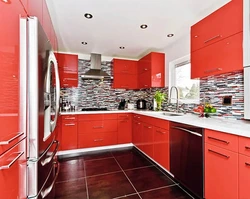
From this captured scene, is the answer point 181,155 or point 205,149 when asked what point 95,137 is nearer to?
point 181,155

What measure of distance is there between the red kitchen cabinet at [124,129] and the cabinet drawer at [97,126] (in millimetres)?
140

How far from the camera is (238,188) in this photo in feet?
3.50

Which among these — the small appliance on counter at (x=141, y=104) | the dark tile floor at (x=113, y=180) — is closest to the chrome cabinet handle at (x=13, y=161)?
the dark tile floor at (x=113, y=180)

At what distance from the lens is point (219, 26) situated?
5.11 ft

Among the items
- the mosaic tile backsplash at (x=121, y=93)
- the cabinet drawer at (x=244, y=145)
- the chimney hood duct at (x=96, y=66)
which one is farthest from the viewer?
the chimney hood duct at (x=96, y=66)

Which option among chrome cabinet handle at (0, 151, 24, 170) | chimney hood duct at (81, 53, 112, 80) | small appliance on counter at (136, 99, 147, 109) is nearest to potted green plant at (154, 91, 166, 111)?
small appliance on counter at (136, 99, 147, 109)

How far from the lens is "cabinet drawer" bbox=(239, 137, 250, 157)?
3.30 ft

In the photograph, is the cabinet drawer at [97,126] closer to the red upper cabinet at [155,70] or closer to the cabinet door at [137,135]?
the cabinet door at [137,135]

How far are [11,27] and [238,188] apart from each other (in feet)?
6.18

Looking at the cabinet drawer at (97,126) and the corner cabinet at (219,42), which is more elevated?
the corner cabinet at (219,42)

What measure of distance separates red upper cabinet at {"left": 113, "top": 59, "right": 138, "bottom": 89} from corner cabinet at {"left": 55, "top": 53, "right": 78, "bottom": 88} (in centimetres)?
96

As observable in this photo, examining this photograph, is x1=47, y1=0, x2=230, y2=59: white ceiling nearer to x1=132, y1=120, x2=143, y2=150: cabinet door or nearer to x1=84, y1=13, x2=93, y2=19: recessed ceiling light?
x1=84, y1=13, x2=93, y2=19: recessed ceiling light

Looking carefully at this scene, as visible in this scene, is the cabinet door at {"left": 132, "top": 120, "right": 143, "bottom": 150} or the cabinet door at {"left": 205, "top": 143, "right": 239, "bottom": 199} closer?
the cabinet door at {"left": 205, "top": 143, "right": 239, "bottom": 199}

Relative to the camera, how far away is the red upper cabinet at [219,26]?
138 cm
